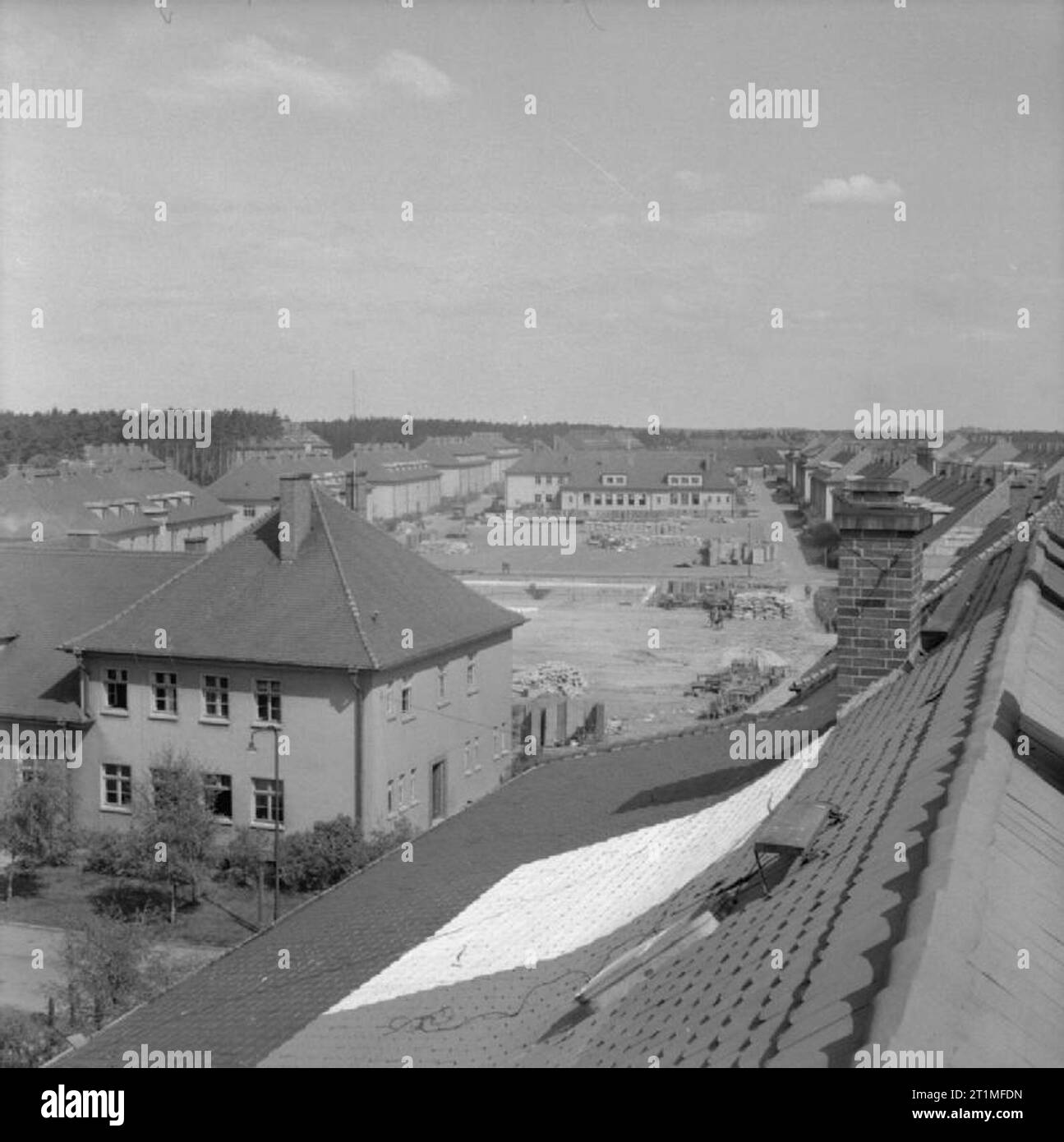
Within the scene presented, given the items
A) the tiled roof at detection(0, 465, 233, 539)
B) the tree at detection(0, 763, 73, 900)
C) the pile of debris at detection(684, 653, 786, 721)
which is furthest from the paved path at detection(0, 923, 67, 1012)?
the tiled roof at detection(0, 465, 233, 539)

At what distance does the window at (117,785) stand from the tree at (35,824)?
73.3 inches

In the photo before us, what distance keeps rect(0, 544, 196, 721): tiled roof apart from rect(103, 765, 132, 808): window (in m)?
1.28

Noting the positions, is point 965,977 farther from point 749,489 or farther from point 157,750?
point 749,489

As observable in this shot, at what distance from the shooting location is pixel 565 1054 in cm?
517

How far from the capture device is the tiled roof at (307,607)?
2375 centimetres

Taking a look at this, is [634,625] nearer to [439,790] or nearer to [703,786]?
[439,790]

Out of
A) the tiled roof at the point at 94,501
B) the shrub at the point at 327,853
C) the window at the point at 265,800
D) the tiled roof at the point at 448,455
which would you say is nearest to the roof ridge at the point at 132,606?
the window at the point at 265,800

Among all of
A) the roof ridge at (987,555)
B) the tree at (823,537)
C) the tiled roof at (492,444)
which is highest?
the tiled roof at (492,444)

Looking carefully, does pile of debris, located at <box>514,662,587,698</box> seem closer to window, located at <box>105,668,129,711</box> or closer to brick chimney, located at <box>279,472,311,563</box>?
brick chimney, located at <box>279,472,311,563</box>

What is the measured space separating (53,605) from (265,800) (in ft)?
23.7

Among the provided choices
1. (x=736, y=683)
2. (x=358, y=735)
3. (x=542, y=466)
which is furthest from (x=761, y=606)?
(x=542, y=466)

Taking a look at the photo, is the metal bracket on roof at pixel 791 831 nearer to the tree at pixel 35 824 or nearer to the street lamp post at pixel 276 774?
the street lamp post at pixel 276 774
